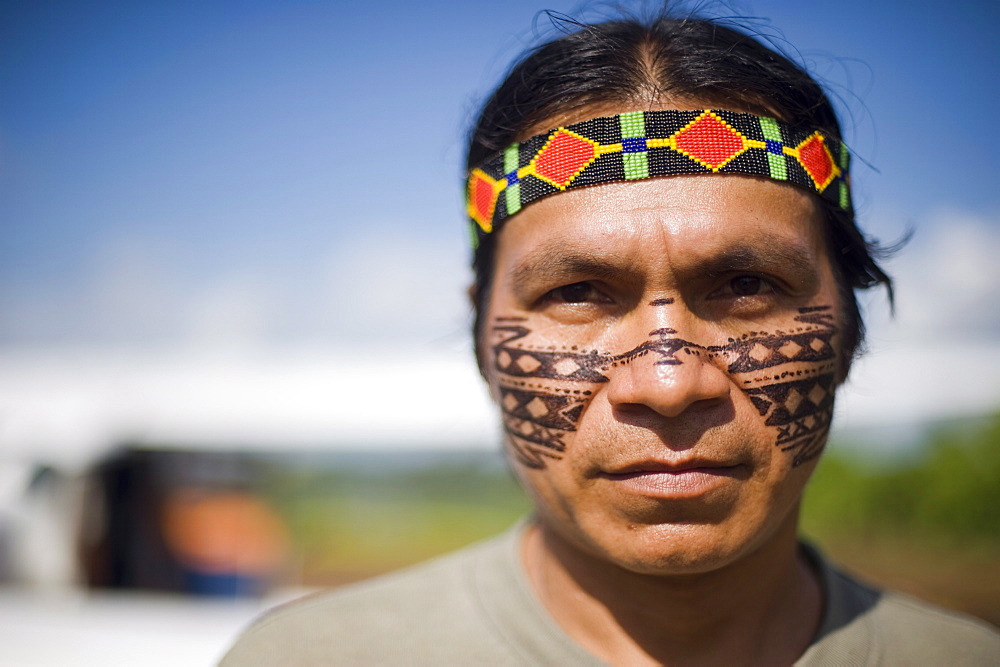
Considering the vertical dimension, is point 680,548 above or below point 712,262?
below

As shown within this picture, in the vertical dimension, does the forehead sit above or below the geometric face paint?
above

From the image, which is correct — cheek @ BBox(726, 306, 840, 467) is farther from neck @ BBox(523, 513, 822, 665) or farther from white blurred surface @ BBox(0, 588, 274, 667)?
white blurred surface @ BBox(0, 588, 274, 667)

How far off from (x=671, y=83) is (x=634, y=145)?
241 millimetres

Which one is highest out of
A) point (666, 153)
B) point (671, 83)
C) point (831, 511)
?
point (671, 83)

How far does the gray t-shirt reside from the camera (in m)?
Answer: 1.69

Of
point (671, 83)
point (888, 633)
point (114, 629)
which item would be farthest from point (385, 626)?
point (114, 629)

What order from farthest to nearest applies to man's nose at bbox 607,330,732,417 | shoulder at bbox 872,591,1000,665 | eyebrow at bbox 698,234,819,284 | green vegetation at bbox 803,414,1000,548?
green vegetation at bbox 803,414,1000,548, shoulder at bbox 872,591,1000,665, eyebrow at bbox 698,234,819,284, man's nose at bbox 607,330,732,417

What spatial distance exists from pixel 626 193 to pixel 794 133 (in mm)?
543

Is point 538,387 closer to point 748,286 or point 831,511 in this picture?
point 748,286

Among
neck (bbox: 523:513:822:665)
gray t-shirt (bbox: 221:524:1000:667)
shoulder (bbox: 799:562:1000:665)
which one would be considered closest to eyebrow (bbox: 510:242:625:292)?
neck (bbox: 523:513:822:665)

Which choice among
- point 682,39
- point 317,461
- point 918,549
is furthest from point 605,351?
point 918,549

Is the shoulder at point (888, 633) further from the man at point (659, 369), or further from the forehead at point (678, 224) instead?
the forehead at point (678, 224)

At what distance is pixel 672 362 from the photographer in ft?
4.71

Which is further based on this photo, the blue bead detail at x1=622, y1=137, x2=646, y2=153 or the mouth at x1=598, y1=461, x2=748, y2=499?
the blue bead detail at x1=622, y1=137, x2=646, y2=153
